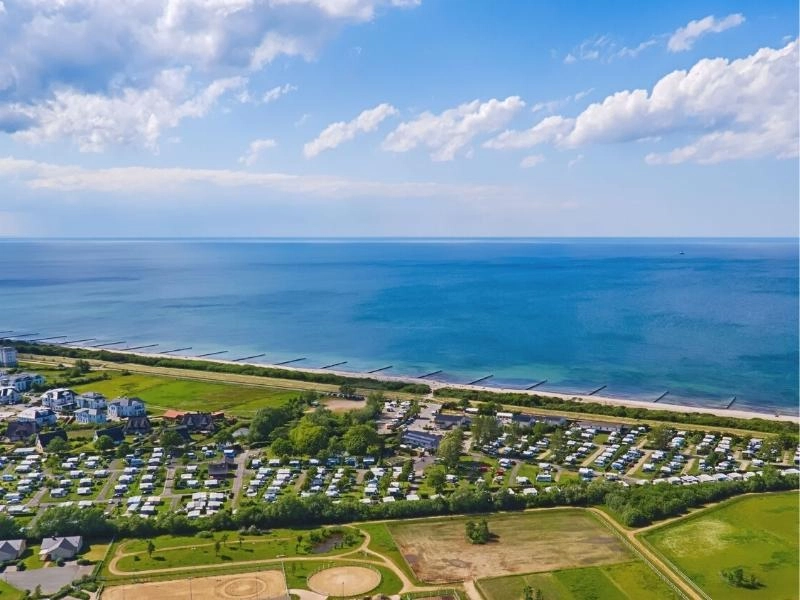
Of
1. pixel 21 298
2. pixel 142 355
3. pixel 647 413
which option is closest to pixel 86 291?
pixel 21 298

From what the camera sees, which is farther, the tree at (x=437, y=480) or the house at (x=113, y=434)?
the house at (x=113, y=434)

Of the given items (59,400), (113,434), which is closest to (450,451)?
(113,434)

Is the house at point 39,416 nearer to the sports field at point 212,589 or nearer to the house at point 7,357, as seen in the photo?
the house at point 7,357

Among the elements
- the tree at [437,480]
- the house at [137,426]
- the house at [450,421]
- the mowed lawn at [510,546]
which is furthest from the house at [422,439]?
the house at [137,426]

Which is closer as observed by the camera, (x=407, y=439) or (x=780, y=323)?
(x=407, y=439)

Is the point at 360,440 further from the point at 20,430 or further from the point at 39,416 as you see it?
the point at 39,416

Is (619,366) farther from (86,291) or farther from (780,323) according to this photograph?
(86,291)

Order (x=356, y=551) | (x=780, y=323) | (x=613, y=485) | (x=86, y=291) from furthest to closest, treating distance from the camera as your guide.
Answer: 1. (x=86, y=291)
2. (x=780, y=323)
3. (x=613, y=485)
4. (x=356, y=551)
